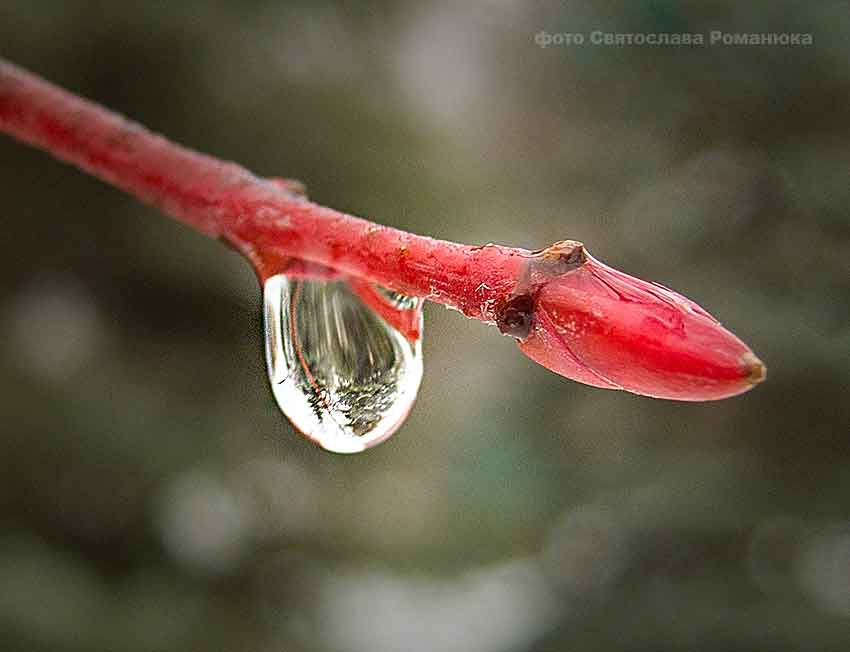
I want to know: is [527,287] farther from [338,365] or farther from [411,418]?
[411,418]

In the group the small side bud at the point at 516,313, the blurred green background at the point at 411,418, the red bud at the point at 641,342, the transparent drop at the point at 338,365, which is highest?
the blurred green background at the point at 411,418

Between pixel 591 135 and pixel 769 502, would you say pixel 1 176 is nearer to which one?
pixel 591 135

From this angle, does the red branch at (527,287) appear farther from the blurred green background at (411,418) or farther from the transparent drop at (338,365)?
the blurred green background at (411,418)

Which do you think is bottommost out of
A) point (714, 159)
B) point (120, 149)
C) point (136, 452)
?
point (120, 149)

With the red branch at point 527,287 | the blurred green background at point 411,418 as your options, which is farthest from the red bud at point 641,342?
the blurred green background at point 411,418

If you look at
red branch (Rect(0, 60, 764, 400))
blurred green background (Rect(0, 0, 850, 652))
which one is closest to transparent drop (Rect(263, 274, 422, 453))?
red branch (Rect(0, 60, 764, 400))

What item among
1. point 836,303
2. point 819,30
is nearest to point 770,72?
point 819,30
